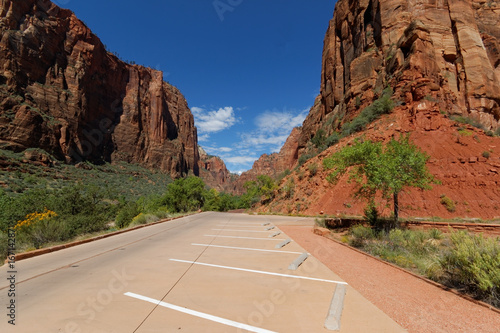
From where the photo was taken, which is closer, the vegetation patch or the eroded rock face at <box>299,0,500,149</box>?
the vegetation patch

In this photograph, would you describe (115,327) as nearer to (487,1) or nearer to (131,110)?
(487,1)

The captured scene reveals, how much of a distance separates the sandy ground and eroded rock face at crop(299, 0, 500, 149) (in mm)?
28321

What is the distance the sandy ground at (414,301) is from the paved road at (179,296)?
367 millimetres

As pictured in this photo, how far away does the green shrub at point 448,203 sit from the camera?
18969mm

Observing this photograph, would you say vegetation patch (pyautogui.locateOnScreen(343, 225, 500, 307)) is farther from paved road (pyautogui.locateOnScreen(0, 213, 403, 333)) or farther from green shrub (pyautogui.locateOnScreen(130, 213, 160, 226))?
green shrub (pyautogui.locateOnScreen(130, 213, 160, 226))

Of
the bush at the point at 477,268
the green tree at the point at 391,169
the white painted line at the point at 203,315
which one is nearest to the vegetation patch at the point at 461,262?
the bush at the point at 477,268

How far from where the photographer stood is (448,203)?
19250 mm

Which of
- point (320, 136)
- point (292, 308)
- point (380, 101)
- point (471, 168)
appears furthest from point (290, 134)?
point (292, 308)

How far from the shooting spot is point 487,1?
134 feet

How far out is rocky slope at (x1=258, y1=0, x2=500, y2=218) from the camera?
67.6ft

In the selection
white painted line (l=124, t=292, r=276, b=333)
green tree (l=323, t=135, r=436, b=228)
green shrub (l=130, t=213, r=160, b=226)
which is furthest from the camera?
green shrub (l=130, t=213, r=160, b=226)

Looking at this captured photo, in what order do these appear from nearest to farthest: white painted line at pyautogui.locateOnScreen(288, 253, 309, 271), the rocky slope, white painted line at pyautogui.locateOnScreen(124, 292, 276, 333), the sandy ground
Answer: white painted line at pyautogui.locateOnScreen(124, 292, 276, 333)
the sandy ground
white painted line at pyautogui.locateOnScreen(288, 253, 309, 271)
the rocky slope

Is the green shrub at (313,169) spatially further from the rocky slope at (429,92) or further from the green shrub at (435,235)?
the green shrub at (435,235)

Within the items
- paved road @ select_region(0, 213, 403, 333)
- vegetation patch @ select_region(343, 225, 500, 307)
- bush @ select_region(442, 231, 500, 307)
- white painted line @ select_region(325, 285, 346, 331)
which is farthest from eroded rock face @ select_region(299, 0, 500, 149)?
paved road @ select_region(0, 213, 403, 333)
